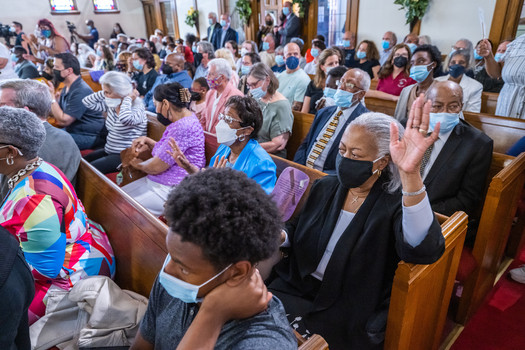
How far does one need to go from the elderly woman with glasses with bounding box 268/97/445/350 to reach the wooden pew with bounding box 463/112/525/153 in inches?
68.2

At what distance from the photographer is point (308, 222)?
1.61m

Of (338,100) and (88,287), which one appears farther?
(338,100)

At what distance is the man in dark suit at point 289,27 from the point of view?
7.90 m

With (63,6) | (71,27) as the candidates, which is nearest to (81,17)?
(63,6)

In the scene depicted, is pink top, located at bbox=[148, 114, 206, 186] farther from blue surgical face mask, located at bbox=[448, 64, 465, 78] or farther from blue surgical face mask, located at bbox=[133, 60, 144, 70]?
blue surgical face mask, located at bbox=[133, 60, 144, 70]

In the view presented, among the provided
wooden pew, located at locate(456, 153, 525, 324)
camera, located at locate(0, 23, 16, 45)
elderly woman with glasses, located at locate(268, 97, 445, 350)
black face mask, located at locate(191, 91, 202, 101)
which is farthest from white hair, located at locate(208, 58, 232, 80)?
camera, located at locate(0, 23, 16, 45)

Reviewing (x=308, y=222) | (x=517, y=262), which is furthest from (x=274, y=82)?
(x=517, y=262)

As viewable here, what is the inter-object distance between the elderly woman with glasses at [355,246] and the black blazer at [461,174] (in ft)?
2.27

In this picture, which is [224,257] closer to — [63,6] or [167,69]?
[167,69]

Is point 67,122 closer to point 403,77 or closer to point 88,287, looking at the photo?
point 88,287

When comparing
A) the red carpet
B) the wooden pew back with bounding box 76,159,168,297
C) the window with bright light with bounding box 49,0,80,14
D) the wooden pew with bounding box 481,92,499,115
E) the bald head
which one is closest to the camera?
the wooden pew back with bounding box 76,159,168,297

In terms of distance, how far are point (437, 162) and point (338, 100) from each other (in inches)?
36.4

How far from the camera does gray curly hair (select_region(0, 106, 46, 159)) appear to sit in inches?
62.0

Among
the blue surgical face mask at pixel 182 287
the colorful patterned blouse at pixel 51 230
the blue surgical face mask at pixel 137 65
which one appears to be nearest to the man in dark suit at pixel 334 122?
the colorful patterned blouse at pixel 51 230
